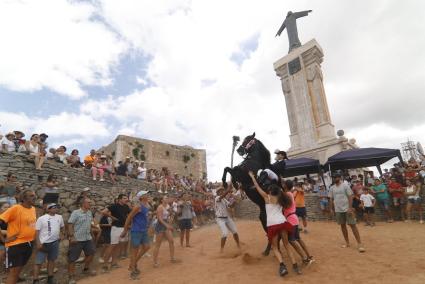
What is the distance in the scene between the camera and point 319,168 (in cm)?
1389

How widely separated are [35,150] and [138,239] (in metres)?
5.67

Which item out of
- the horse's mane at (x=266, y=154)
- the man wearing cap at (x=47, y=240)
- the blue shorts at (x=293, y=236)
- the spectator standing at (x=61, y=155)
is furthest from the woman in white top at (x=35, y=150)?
the blue shorts at (x=293, y=236)

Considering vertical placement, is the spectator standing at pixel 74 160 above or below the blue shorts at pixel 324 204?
above

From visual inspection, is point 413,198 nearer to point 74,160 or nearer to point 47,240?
point 47,240

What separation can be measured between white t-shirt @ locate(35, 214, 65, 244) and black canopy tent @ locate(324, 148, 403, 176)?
11.5 metres

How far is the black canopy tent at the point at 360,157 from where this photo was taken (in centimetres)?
1230

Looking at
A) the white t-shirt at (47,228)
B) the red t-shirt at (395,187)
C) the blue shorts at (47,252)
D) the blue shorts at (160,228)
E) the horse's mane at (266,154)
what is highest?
the horse's mane at (266,154)

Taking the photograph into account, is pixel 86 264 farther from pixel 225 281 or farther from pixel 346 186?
pixel 346 186

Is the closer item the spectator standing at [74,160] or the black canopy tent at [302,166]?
the spectator standing at [74,160]

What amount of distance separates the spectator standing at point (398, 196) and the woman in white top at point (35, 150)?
1299 centimetres

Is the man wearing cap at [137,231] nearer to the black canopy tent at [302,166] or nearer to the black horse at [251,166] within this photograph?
the black horse at [251,166]

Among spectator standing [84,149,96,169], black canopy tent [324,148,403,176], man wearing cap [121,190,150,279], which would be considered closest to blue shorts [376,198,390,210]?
black canopy tent [324,148,403,176]

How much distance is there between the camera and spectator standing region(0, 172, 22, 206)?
690 centimetres

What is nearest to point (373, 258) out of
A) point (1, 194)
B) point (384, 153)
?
point (384, 153)
